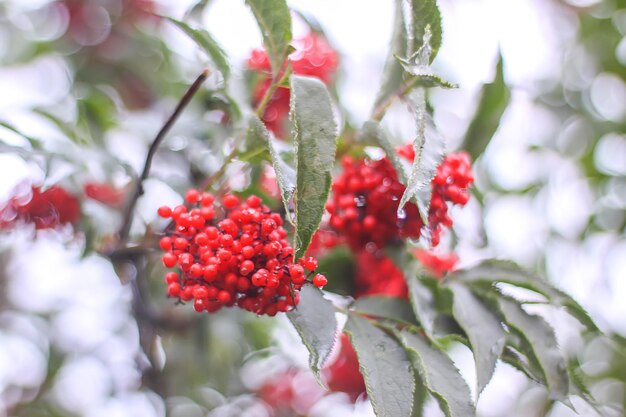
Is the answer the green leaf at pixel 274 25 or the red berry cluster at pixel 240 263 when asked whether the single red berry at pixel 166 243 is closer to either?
the red berry cluster at pixel 240 263

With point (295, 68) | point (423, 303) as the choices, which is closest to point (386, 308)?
point (423, 303)

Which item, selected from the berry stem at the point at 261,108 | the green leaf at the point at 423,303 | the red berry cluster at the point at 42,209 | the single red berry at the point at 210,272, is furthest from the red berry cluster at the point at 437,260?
the red berry cluster at the point at 42,209

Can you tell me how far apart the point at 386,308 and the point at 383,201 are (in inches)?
6.5

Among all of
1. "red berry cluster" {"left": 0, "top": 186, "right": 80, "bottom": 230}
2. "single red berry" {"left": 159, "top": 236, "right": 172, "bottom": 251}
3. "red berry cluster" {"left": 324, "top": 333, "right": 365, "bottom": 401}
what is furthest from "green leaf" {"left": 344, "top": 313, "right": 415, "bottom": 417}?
"red berry cluster" {"left": 0, "top": 186, "right": 80, "bottom": 230}

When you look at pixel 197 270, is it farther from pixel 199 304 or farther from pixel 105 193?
pixel 105 193

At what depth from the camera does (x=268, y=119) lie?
55.6 inches

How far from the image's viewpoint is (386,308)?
40.9 inches

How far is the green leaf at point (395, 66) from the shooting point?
1048mm

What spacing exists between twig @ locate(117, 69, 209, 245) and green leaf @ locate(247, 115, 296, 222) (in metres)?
0.09

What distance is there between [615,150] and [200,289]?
1.58 metres

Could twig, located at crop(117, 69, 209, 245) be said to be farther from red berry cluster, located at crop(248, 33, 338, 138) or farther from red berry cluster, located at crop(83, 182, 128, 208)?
red berry cluster, located at crop(248, 33, 338, 138)

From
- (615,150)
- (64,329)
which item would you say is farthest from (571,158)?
(64,329)

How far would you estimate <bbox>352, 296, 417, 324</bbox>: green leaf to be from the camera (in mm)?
1013

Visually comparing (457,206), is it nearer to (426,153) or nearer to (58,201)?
(426,153)
